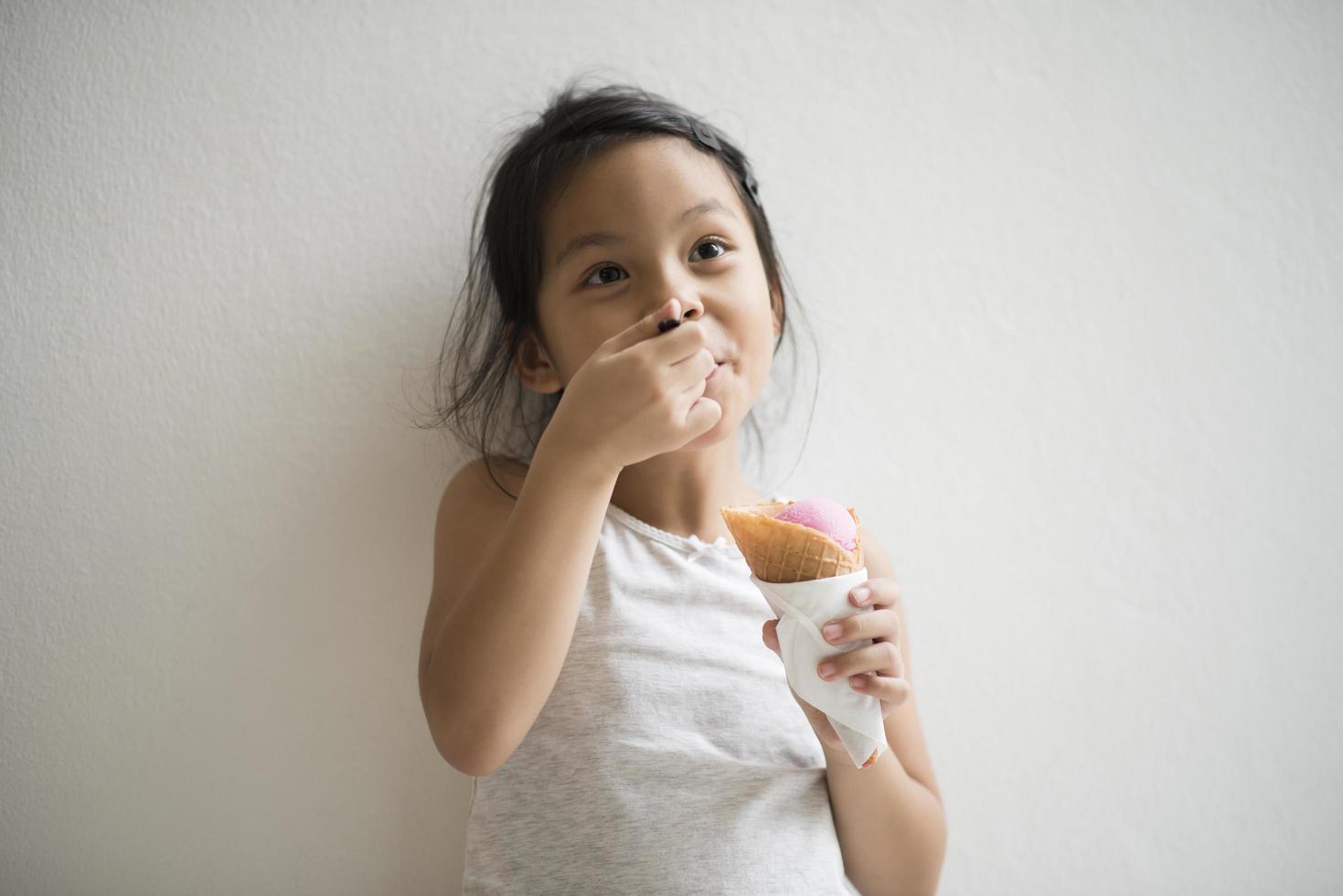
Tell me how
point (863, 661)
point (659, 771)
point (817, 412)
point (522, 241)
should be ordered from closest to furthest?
point (863, 661) < point (659, 771) < point (522, 241) < point (817, 412)

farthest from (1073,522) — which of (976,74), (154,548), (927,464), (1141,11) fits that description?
(154,548)

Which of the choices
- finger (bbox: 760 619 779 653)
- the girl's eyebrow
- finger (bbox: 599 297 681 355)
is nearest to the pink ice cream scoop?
finger (bbox: 760 619 779 653)

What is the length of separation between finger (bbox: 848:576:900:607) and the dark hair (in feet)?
1.49

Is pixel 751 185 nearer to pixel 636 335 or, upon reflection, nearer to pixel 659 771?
pixel 636 335

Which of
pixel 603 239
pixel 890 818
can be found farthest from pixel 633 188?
pixel 890 818

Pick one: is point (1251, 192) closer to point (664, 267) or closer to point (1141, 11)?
point (1141, 11)

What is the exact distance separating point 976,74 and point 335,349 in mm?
1058

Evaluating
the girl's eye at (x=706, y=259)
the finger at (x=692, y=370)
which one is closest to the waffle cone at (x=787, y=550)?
the finger at (x=692, y=370)

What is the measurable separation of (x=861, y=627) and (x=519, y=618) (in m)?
0.33

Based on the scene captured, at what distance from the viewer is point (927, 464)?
1.25m

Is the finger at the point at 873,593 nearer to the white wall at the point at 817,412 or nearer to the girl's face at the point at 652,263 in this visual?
the girl's face at the point at 652,263

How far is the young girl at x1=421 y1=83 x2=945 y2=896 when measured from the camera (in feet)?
2.64

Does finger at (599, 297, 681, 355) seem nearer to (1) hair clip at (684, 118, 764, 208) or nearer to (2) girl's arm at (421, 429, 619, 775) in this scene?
(2) girl's arm at (421, 429, 619, 775)

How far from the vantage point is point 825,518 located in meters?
0.81
